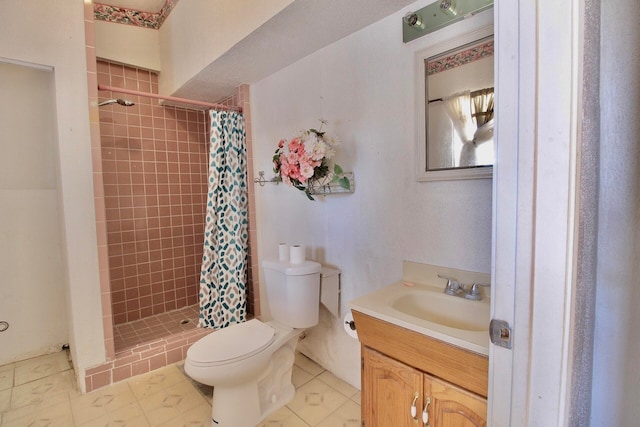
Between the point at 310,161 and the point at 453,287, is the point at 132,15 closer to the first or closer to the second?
the point at 310,161

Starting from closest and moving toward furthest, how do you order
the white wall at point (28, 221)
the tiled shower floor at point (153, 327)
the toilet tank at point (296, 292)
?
the toilet tank at point (296, 292) < the white wall at point (28, 221) < the tiled shower floor at point (153, 327)

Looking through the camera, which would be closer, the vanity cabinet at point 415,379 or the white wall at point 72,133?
the vanity cabinet at point 415,379

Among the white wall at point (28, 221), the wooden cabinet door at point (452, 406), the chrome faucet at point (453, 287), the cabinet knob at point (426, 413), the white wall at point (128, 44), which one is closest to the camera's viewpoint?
the wooden cabinet door at point (452, 406)

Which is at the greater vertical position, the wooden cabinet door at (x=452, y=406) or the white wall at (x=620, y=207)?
the white wall at (x=620, y=207)

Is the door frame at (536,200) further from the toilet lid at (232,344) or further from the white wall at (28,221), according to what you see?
the white wall at (28,221)

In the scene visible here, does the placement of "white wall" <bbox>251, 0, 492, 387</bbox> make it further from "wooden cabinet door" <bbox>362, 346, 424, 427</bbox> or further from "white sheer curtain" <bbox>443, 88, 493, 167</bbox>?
"wooden cabinet door" <bbox>362, 346, 424, 427</bbox>

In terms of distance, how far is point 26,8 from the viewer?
1.66m

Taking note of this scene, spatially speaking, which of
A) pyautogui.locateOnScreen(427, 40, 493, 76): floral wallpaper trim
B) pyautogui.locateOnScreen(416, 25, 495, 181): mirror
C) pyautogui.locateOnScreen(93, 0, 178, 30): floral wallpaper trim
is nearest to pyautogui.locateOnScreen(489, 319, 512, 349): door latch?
pyautogui.locateOnScreen(416, 25, 495, 181): mirror

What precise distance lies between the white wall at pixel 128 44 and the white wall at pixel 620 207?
3019 mm

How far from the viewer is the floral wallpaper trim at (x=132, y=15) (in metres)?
2.42

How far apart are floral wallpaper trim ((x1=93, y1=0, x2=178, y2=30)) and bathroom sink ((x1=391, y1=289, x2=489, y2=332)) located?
2722mm

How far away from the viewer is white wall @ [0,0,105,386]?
A: 1664mm

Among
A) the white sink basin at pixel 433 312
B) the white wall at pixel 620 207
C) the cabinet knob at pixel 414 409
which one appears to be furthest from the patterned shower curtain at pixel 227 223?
the white wall at pixel 620 207

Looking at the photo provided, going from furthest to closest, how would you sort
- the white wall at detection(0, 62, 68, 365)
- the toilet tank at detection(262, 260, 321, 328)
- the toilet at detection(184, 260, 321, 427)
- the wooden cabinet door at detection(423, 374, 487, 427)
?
the white wall at detection(0, 62, 68, 365) < the toilet tank at detection(262, 260, 321, 328) < the toilet at detection(184, 260, 321, 427) < the wooden cabinet door at detection(423, 374, 487, 427)
